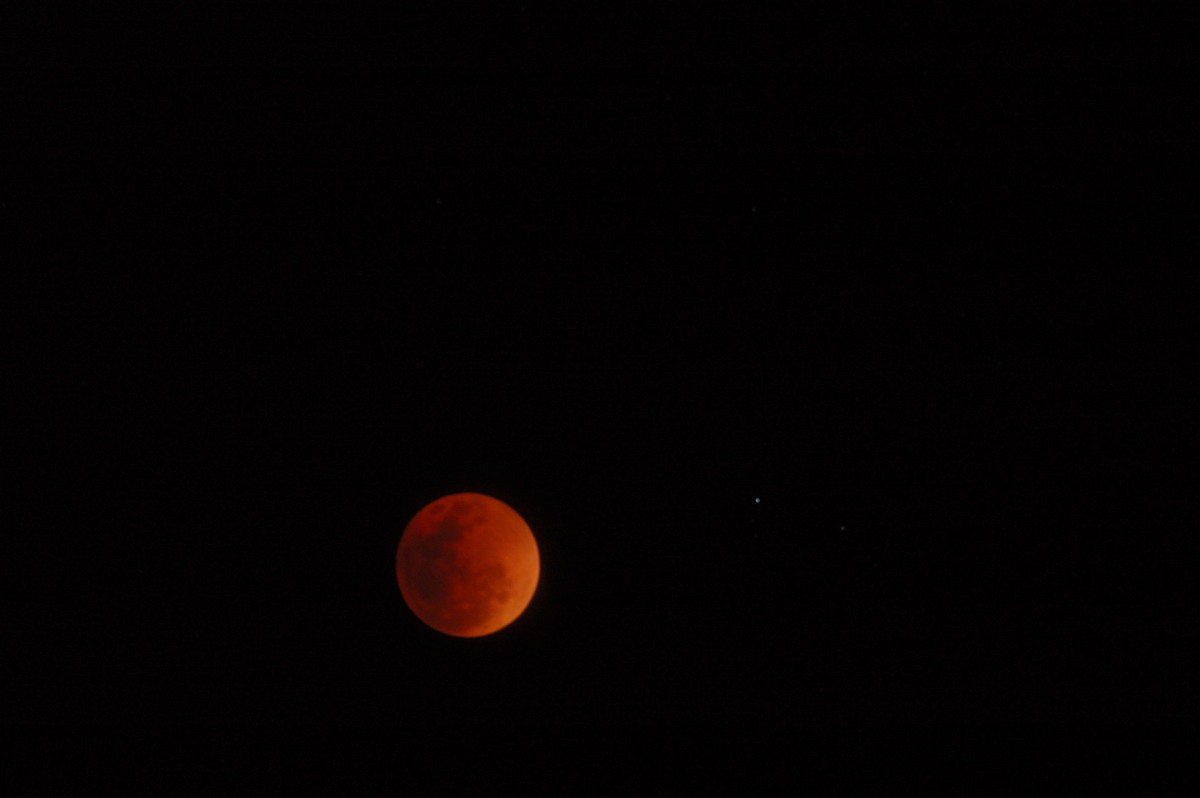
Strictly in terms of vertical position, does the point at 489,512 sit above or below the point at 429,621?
above

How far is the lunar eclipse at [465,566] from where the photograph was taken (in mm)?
4199

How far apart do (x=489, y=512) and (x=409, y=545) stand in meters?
0.53

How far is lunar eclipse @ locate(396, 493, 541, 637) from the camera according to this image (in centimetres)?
420

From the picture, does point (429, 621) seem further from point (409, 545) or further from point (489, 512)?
point (489, 512)

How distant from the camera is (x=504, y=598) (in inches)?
170

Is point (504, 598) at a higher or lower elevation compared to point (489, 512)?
lower

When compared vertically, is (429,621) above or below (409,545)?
below

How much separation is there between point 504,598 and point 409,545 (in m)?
0.68

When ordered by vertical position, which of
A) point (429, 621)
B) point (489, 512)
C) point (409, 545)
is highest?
point (489, 512)

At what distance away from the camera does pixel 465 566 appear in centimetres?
418

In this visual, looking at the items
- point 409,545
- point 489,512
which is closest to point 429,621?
point 409,545

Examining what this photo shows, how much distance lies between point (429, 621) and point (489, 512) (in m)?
0.76

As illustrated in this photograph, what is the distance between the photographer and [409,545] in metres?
4.37
